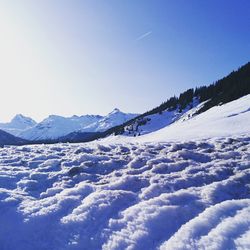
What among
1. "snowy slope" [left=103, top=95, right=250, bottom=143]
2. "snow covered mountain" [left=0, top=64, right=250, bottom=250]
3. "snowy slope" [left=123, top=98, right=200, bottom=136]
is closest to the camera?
"snow covered mountain" [left=0, top=64, right=250, bottom=250]

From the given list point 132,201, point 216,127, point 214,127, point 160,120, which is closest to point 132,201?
point 132,201

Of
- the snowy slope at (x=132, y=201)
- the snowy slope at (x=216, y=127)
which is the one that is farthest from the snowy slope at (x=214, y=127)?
the snowy slope at (x=132, y=201)

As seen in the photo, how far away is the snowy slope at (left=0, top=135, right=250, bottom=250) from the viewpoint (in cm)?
795

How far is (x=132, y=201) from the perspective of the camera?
10.1 meters

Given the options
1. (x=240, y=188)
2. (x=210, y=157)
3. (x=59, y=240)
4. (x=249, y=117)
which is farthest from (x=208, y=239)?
(x=249, y=117)

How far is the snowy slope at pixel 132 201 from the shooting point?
795 centimetres

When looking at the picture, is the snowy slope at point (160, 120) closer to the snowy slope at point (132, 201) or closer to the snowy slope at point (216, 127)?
the snowy slope at point (216, 127)

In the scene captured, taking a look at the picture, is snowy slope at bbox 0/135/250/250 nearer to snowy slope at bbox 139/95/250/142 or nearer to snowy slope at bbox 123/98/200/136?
snowy slope at bbox 139/95/250/142

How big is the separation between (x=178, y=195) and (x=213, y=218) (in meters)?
1.75

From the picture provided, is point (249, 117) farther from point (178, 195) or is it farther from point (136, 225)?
point (136, 225)

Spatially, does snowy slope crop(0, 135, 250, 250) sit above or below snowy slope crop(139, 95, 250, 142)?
below

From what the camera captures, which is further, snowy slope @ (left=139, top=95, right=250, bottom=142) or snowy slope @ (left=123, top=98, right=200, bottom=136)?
snowy slope @ (left=123, top=98, right=200, bottom=136)

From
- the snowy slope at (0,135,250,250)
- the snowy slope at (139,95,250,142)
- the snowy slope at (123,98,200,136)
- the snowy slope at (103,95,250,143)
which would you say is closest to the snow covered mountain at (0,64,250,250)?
the snowy slope at (0,135,250,250)

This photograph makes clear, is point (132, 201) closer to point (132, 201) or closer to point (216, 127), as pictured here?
point (132, 201)
